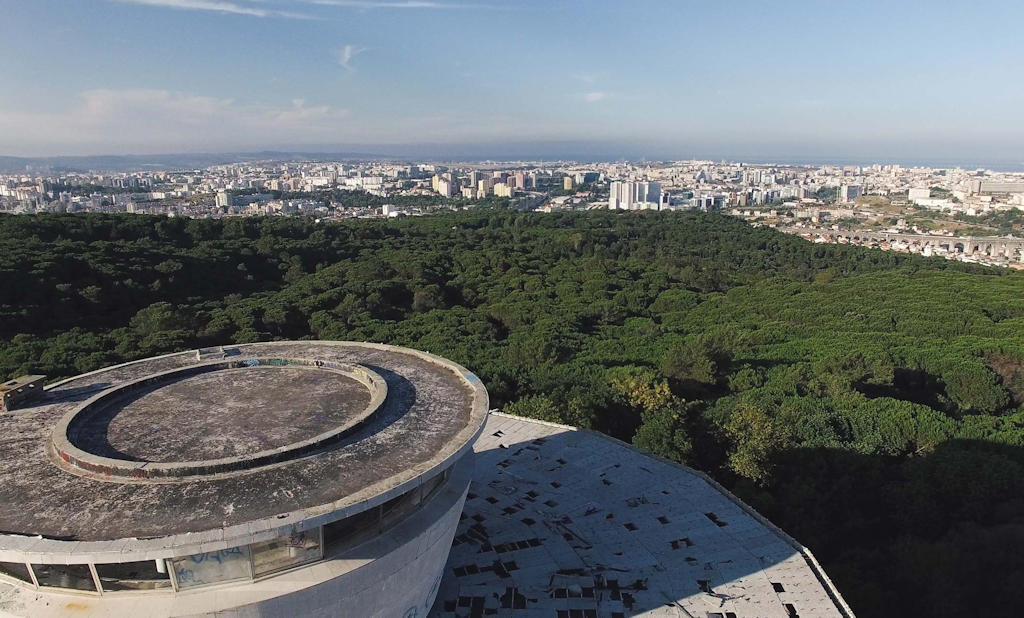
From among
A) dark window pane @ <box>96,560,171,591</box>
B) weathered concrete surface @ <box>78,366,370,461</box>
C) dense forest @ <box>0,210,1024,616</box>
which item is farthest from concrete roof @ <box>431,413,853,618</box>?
dark window pane @ <box>96,560,171,591</box>

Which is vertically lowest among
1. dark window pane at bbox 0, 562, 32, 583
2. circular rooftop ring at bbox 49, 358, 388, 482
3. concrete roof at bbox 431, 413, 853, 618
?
concrete roof at bbox 431, 413, 853, 618

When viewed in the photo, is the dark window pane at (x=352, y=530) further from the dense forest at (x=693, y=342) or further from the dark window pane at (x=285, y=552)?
the dense forest at (x=693, y=342)

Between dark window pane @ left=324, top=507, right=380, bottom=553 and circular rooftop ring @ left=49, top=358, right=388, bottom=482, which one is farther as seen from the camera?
circular rooftop ring @ left=49, top=358, right=388, bottom=482

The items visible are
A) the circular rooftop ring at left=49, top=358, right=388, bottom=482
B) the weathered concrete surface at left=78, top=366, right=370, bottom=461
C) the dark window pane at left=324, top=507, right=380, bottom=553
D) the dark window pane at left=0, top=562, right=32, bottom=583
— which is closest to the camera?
the dark window pane at left=0, top=562, right=32, bottom=583

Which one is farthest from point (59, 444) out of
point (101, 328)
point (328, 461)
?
point (101, 328)

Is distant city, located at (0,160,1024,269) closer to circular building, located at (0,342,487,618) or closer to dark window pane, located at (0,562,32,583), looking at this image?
circular building, located at (0,342,487,618)

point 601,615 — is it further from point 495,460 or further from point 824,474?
point 824,474

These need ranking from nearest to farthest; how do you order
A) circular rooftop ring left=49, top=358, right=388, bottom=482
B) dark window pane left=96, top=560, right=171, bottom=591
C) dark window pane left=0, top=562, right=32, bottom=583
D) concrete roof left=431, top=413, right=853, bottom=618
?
dark window pane left=96, top=560, right=171, bottom=591
dark window pane left=0, top=562, right=32, bottom=583
circular rooftop ring left=49, top=358, right=388, bottom=482
concrete roof left=431, top=413, right=853, bottom=618
